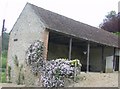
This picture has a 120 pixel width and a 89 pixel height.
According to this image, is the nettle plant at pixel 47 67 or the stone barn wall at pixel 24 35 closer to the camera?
the nettle plant at pixel 47 67

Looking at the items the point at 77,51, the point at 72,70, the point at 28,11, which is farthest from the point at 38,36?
the point at 77,51

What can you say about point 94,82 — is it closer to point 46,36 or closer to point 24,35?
point 46,36

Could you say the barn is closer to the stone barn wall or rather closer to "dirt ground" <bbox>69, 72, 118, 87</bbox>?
the stone barn wall

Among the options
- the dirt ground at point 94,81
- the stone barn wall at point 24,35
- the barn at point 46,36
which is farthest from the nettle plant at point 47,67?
the dirt ground at point 94,81

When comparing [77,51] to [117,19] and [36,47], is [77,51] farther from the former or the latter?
[117,19]

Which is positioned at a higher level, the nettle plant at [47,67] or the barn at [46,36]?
the barn at [46,36]

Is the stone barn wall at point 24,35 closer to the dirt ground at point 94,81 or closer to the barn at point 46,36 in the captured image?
the barn at point 46,36

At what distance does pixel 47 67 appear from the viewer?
2067 cm

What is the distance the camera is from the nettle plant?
63.3 ft

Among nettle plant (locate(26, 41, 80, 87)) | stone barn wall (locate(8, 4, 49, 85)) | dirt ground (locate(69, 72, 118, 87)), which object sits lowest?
dirt ground (locate(69, 72, 118, 87))

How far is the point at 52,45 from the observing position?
1155 inches

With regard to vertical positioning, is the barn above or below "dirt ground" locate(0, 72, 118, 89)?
above

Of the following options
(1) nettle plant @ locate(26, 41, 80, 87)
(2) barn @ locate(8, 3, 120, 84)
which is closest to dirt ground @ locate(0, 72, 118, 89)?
(1) nettle plant @ locate(26, 41, 80, 87)

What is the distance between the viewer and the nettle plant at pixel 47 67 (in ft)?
63.3
